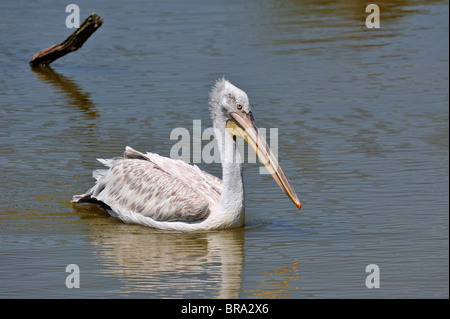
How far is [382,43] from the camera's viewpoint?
14.8m

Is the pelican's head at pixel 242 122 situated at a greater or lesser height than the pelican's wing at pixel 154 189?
greater

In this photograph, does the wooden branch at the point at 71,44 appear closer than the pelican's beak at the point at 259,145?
No

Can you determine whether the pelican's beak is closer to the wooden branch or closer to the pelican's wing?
the pelican's wing

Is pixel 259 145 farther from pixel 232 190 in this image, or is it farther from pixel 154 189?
pixel 154 189

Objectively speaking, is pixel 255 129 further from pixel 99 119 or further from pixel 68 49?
pixel 68 49

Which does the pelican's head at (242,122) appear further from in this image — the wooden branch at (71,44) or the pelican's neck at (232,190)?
the wooden branch at (71,44)

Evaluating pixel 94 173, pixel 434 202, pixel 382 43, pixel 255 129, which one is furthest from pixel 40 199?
pixel 382 43

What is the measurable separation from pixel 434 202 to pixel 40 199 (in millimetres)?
3144

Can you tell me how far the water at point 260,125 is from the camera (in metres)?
6.59

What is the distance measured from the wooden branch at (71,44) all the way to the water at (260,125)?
8.2 inches

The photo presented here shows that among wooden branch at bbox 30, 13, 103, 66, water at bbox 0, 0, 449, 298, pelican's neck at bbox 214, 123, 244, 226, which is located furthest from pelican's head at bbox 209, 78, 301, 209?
wooden branch at bbox 30, 13, 103, 66

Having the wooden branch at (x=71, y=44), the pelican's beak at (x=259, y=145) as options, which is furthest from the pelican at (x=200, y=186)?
the wooden branch at (x=71, y=44)

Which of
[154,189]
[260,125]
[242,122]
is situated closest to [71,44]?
[260,125]

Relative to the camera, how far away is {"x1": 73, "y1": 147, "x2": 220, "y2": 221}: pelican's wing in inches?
295
